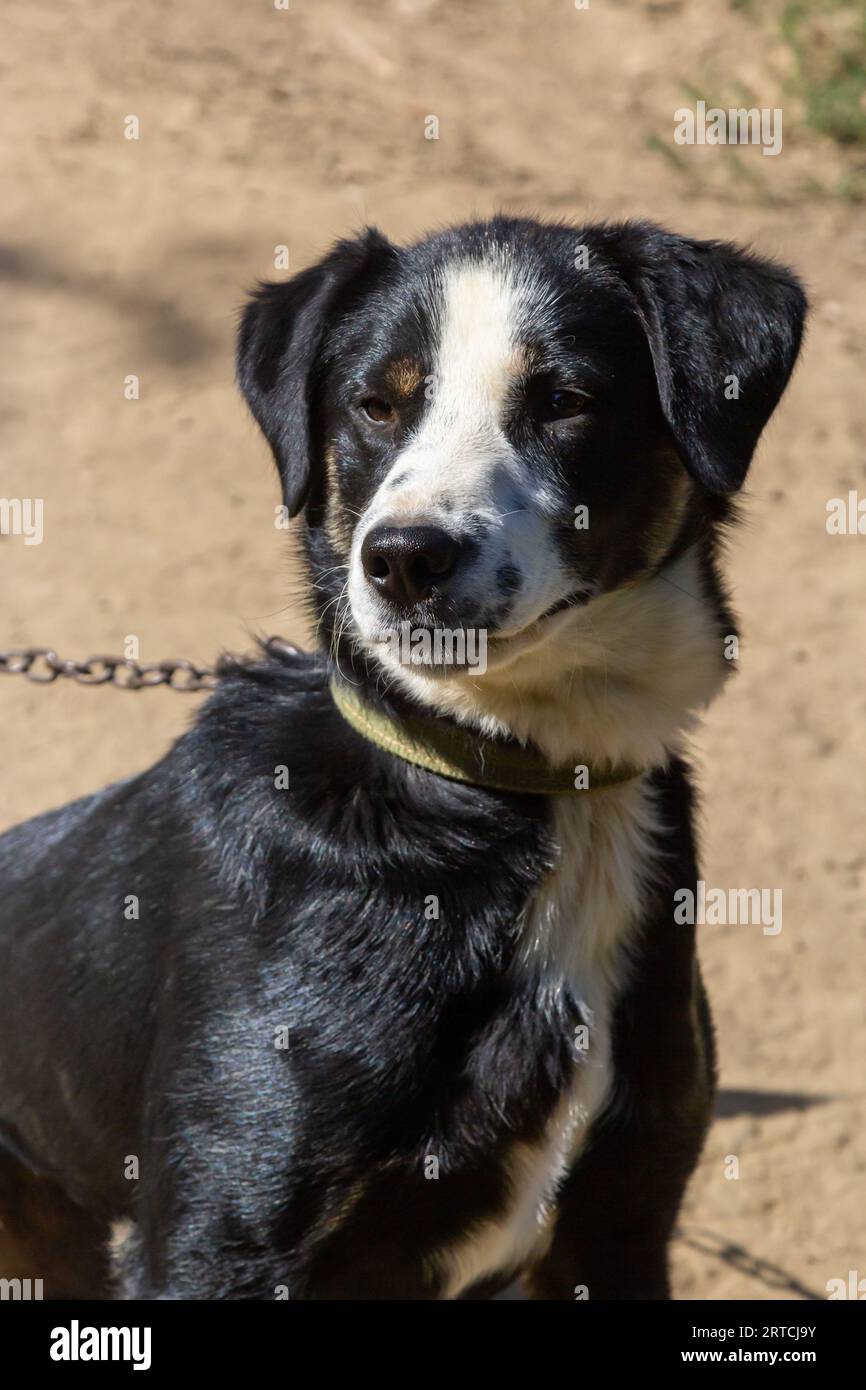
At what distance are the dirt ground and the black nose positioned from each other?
0.45 metres

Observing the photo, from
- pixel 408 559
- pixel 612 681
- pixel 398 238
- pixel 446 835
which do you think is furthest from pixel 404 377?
pixel 398 238

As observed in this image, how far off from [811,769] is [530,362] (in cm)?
275

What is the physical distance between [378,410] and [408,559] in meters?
0.45

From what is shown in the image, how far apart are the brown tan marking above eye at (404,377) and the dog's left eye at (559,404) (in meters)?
0.20

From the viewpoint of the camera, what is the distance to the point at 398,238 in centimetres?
666

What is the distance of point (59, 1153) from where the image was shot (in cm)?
292

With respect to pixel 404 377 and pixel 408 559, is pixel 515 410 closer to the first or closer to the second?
pixel 404 377

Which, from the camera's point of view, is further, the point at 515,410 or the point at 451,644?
the point at 515,410

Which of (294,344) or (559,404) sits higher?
(294,344)

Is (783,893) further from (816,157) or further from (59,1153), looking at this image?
(816,157)

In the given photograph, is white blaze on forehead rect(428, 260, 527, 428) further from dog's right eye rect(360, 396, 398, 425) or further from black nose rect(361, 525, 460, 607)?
black nose rect(361, 525, 460, 607)

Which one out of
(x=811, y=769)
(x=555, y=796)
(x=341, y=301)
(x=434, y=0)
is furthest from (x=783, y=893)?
(x=434, y=0)

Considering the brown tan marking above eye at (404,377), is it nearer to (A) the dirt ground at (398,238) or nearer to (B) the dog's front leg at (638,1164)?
(A) the dirt ground at (398,238)

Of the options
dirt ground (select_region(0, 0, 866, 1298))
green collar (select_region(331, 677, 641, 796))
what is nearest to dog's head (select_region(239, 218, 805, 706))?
green collar (select_region(331, 677, 641, 796))
